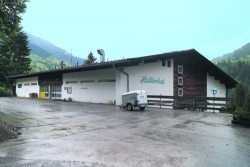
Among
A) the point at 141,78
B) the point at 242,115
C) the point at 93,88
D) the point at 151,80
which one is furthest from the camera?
the point at 93,88

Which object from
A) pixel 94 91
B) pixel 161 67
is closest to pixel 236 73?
pixel 161 67

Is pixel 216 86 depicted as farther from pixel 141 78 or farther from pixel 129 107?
pixel 129 107

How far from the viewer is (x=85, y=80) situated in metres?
24.1

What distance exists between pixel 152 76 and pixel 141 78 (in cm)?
158

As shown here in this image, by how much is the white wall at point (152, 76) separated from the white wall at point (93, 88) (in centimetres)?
214

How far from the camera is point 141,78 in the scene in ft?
65.8

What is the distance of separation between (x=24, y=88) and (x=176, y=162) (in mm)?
39188

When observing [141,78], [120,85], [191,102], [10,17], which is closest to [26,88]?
[120,85]

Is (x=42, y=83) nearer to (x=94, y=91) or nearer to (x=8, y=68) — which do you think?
(x=94, y=91)

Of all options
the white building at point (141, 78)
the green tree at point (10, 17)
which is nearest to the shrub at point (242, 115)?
the white building at point (141, 78)

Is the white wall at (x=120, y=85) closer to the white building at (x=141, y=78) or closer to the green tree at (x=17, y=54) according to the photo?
the white building at (x=141, y=78)

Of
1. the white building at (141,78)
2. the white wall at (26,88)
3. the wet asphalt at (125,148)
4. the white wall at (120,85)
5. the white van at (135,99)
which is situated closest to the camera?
the wet asphalt at (125,148)

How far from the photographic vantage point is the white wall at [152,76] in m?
19.7

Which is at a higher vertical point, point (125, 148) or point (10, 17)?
point (10, 17)
